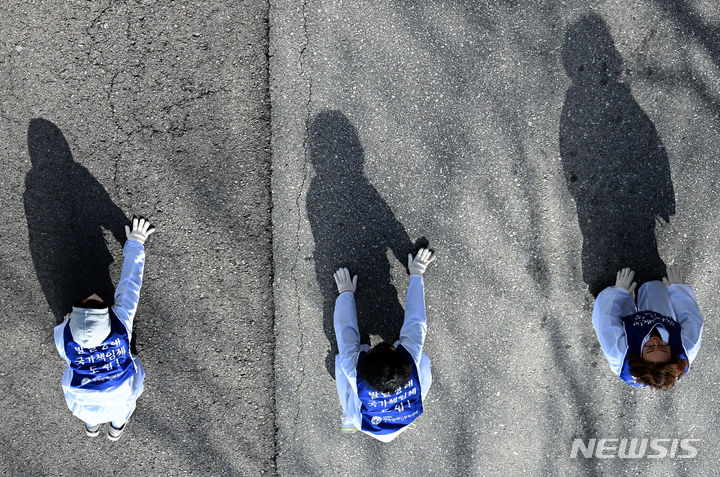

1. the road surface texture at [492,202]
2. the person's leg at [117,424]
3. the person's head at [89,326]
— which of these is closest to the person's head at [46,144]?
the person's head at [89,326]

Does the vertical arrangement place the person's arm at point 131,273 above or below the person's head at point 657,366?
below

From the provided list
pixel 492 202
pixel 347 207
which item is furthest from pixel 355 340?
pixel 492 202

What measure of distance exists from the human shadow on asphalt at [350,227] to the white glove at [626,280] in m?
1.56

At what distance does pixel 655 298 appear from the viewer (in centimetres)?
340

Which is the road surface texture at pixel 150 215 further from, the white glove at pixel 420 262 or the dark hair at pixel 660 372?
the dark hair at pixel 660 372

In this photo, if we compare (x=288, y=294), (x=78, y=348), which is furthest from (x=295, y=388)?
(x=78, y=348)

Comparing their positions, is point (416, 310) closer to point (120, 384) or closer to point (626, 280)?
point (626, 280)

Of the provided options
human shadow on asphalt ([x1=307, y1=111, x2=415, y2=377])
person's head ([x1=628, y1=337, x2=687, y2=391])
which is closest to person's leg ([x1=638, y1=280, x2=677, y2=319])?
person's head ([x1=628, y1=337, x2=687, y2=391])

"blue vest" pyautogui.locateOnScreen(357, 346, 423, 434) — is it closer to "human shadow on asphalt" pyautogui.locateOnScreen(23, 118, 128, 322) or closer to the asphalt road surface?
the asphalt road surface

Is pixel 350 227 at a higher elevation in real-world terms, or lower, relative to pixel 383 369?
higher

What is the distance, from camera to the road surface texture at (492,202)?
11.4 feet

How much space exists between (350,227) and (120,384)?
196 cm

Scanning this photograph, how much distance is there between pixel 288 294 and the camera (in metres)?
3.65

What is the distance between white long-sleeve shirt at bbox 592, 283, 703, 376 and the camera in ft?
10.6
